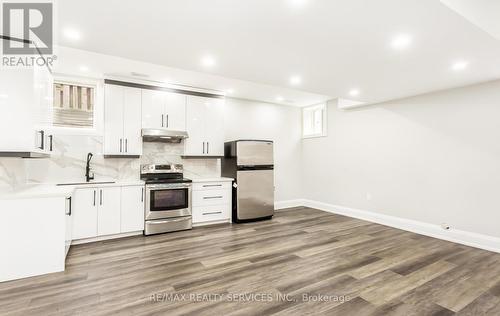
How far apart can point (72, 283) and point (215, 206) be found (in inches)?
101

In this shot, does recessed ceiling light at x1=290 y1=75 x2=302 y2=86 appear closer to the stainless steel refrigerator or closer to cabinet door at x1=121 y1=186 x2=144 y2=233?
the stainless steel refrigerator

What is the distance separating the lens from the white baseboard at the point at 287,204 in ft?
20.2

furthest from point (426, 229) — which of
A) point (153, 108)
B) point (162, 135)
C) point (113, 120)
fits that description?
point (113, 120)

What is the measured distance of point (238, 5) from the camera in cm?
193

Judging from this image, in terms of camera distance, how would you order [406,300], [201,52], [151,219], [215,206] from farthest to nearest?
[215,206] → [151,219] → [201,52] → [406,300]

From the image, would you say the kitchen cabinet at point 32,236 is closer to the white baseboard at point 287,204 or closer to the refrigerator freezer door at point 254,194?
the refrigerator freezer door at point 254,194

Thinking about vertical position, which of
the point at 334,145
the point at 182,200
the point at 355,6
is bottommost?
the point at 182,200

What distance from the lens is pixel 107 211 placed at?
382cm

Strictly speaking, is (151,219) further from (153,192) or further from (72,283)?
(72,283)

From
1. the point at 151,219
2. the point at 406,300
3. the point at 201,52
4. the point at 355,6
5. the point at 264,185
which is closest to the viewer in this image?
the point at 355,6

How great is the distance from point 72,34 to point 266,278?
3123mm

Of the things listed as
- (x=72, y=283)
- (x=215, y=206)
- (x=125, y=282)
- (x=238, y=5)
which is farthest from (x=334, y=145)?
(x=72, y=283)

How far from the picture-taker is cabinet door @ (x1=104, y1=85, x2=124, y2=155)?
405 centimetres

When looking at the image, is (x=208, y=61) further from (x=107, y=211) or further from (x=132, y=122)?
(x=107, y=211)
